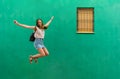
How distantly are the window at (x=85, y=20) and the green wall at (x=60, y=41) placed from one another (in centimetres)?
18

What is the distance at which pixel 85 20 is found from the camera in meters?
13.5

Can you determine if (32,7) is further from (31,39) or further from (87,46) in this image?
(87,46)

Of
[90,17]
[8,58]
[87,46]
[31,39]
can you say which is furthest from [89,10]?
[8,58]

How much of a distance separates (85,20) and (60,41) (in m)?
1.16

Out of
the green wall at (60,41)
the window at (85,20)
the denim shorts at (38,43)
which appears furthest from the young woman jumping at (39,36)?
the window at (85,20)

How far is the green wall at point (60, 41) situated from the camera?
522 inches

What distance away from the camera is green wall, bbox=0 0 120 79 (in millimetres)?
13258

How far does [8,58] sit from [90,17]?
10.5ft

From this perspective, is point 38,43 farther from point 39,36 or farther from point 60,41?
point 60,41

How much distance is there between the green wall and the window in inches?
7.1

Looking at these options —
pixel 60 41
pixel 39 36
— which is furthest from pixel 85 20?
pixel 39 36

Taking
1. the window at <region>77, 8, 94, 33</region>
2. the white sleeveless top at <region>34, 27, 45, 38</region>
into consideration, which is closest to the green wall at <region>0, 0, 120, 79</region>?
the window at <region>77, 8, 94, 33</region>

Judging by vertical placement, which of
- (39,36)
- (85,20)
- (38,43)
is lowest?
(38,43)

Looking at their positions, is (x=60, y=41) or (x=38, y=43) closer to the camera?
(x=38, y=43)
